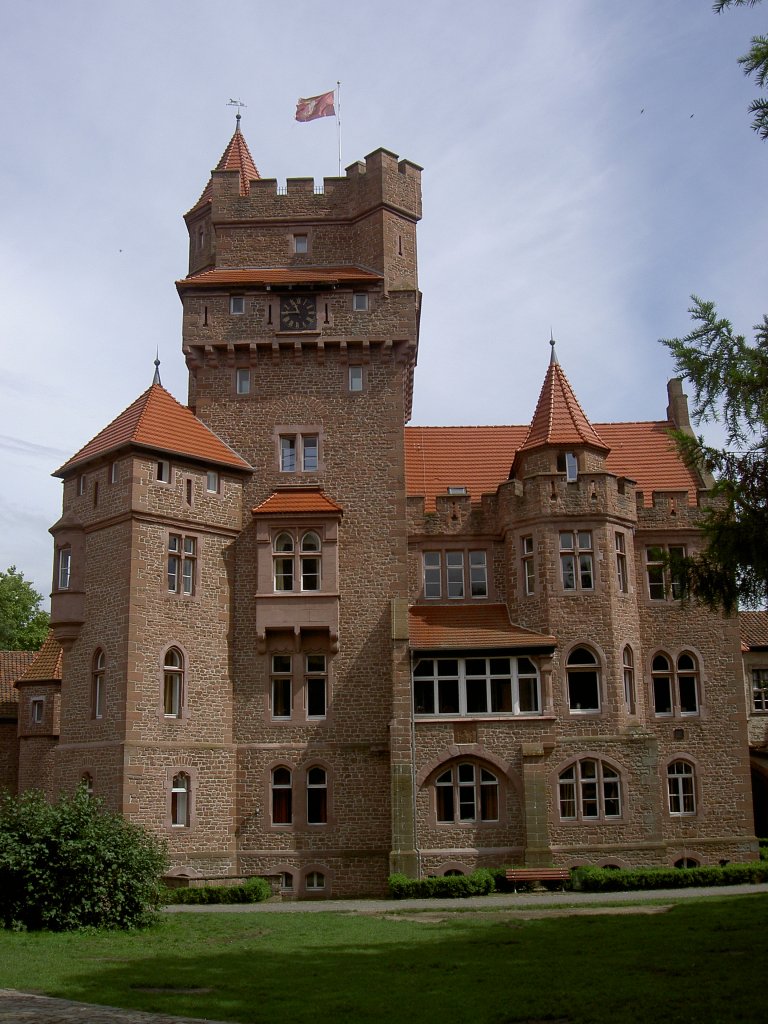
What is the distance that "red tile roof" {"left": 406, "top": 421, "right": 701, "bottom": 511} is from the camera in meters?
37.6

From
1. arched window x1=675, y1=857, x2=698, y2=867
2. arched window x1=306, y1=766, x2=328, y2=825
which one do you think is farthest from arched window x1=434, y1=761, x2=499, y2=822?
arched window x1=675, y1=857, x2=698, y2=867

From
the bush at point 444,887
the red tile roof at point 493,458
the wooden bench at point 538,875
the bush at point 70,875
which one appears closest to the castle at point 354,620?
the wooden bench at point 538,875

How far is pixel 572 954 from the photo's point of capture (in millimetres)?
16297

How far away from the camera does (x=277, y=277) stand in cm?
3531

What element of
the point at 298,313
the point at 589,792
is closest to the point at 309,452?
the point at 298,313

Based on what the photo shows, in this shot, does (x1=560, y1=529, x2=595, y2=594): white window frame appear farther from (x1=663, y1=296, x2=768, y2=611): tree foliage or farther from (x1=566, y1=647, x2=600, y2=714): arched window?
(x1=663, y1=296, x2=768, y2=611): tree foliage

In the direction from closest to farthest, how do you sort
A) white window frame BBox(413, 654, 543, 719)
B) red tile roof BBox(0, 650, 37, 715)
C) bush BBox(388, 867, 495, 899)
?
bush BBox(388, 867, 495, 899)
white window frame BBox(413, 654, 543, 719)
red tile roof BBox(0, 650, 37, 715)

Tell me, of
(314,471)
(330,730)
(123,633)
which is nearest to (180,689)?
(123,633)

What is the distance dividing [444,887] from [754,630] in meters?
25.6

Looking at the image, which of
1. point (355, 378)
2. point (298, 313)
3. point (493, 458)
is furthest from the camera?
point (493, 458)

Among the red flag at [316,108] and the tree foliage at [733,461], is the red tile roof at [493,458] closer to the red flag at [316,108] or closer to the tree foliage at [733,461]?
the red flag at [316,108]

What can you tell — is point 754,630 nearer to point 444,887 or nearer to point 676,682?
point 676,682

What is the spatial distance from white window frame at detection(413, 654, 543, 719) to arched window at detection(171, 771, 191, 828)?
261 inches

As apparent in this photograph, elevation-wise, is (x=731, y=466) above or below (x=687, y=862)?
above
